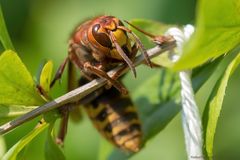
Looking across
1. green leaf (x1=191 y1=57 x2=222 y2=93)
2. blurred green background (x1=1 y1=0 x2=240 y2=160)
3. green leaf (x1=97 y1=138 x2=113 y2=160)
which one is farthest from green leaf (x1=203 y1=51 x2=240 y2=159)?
blurred green background (x1=1 y1=0 x2=240 y2=160)

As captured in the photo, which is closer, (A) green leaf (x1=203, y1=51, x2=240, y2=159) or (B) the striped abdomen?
(A) green leaf (x1=203, y1=51, x2=240, y2=159)

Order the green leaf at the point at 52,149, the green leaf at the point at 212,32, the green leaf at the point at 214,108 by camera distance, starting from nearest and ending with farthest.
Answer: the green leaf at the point at 212,32
the green leaf at the point at 214,108
the green leaf at the point at 52,149

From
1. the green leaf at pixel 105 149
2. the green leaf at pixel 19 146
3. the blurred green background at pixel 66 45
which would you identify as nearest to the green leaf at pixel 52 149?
the green leaf at pixel 19 146

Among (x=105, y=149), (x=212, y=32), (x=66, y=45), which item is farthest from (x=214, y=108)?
(x=66, y=45)

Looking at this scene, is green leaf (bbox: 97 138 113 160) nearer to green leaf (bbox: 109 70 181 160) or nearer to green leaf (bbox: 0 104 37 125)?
green leaf (bbox: 109 70 181 160)

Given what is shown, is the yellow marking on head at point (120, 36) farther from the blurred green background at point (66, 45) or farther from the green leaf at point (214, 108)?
the blurred green background at point (66, 45)
